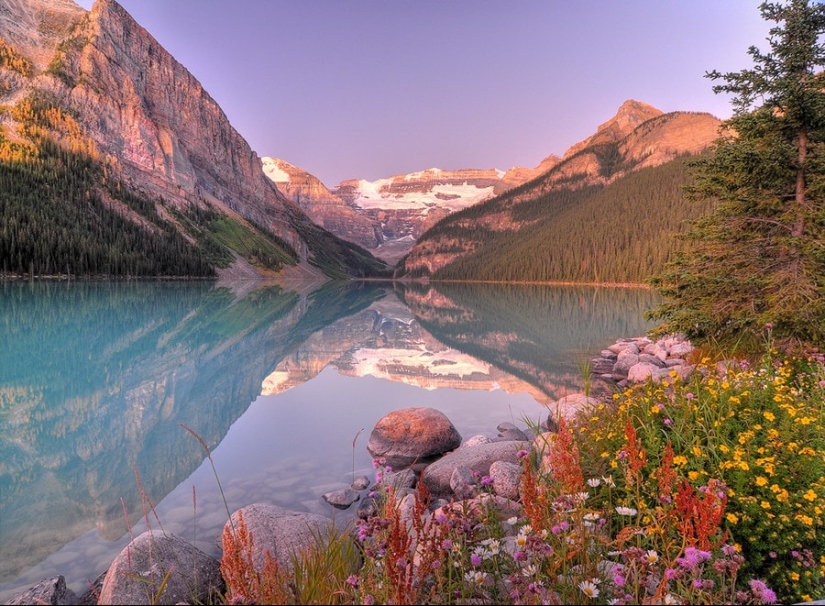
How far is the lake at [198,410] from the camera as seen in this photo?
25.6ft

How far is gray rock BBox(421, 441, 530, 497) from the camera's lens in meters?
8.90

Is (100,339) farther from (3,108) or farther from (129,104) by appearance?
(129,104)

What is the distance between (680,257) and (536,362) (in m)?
10.0

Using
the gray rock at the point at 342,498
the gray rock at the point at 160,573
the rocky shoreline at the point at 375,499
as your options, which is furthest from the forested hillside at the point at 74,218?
the gray rock at the point at 160,573

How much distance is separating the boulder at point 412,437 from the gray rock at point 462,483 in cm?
282

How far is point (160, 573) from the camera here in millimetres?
5070

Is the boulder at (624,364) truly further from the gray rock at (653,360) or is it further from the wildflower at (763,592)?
the wildflower at (763,592)

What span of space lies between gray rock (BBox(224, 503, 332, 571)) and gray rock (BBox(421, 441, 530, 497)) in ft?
8.67

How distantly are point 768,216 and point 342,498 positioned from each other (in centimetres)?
1464

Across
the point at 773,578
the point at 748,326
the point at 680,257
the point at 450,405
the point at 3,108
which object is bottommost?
the point at 450,405

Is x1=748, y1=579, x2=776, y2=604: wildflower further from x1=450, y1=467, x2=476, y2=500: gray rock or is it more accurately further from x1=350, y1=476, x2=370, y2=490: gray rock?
x1=350, y1=476, x2=370, y2=490: gray rock

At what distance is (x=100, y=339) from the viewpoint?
26.1 m

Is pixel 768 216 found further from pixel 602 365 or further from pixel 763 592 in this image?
pixel 763 592

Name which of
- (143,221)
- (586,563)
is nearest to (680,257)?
(586,563)
